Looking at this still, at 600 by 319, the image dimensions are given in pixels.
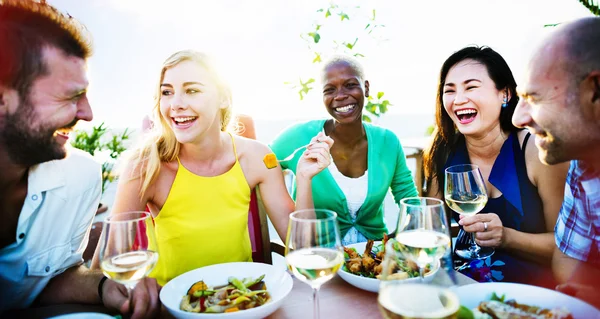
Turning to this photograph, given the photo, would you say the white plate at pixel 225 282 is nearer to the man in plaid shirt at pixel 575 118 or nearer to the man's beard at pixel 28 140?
the man's beard at pixel 28 140

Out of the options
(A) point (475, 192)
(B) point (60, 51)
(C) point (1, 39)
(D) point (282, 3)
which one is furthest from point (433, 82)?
(D) point (282, 3)

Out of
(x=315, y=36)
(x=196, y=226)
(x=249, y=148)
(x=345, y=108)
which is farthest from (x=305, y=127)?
(x=196, y=226)

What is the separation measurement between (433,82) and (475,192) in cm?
104

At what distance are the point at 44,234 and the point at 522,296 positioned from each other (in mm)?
1686

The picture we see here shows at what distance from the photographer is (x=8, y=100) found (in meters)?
1.31

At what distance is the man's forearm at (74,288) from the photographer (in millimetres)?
1375

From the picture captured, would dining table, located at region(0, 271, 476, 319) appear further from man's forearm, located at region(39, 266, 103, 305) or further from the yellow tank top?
the yellow tank top

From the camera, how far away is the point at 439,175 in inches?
92.0

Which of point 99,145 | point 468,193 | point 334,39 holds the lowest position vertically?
point 468,193

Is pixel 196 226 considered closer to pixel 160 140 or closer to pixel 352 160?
pixel 160 140

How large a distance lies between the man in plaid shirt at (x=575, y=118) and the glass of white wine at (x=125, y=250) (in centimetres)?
128

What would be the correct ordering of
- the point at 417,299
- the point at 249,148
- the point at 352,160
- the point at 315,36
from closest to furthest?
1. the point at 417,299
2. the point at 249,148
3. the point at 352,160
4. the point at 315,36

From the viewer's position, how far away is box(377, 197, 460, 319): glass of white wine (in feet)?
2.37

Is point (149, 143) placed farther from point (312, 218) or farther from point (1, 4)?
point (312, 218)
